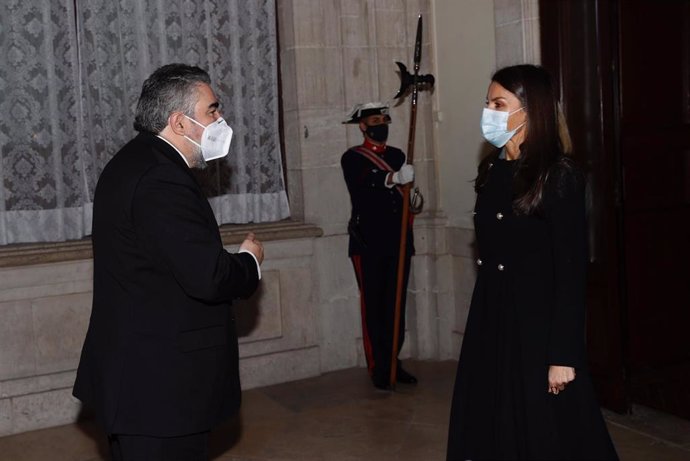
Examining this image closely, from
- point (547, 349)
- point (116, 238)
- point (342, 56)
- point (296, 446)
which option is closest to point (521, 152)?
point (547, 349)

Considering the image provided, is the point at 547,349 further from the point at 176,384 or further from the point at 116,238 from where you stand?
the point at 116,238

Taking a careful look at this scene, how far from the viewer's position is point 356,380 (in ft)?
19.1

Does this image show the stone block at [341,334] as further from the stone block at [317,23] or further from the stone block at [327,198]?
the stone block at [317,23]

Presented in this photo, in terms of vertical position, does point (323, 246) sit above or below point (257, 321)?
above

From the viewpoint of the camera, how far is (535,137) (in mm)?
2840

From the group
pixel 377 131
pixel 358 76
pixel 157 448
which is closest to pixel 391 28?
pixel 358 76

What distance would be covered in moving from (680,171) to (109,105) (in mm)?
3391

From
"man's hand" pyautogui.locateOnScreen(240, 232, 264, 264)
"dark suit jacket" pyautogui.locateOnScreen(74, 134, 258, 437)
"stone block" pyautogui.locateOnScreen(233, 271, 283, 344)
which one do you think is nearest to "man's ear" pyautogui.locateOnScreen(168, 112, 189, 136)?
"dark suit jacket" pyautogui.locateOnScreen(74, 134, 258, 437)

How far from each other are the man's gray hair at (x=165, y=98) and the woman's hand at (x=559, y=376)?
139 centimetres

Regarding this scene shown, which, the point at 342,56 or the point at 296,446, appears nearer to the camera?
the point at 296,446

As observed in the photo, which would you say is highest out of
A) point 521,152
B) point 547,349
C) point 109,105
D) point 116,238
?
point 109,105

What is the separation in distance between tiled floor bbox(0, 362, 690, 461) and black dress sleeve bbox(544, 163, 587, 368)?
1.81m

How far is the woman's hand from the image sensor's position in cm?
276

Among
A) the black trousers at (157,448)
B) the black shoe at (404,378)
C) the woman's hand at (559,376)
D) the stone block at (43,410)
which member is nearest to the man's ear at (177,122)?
the black trousers at (157,448)
